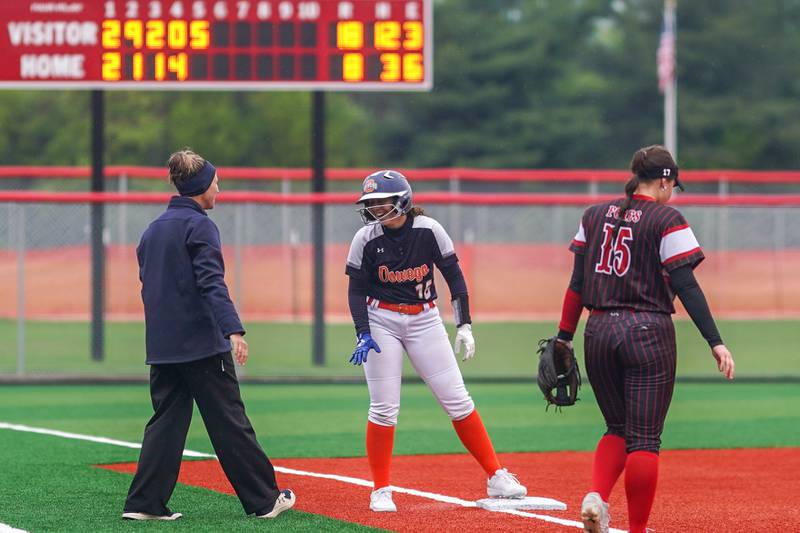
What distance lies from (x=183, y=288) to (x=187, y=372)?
0.43m

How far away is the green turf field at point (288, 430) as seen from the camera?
7.36 m

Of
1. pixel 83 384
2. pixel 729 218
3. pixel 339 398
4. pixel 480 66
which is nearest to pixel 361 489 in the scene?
pixel 339 398

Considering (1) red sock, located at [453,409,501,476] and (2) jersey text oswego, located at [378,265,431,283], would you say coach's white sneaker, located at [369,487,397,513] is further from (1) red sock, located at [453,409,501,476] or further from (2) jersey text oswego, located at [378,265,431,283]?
(2) jersey text oswego, located at [378,265,431,283]

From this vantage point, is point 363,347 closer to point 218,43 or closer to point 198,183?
point 198,183

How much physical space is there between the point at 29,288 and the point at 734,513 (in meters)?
19.1

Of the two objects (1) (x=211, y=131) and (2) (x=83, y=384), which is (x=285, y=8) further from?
(1) (x=211, y=131)

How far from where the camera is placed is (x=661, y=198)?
21.4 ft

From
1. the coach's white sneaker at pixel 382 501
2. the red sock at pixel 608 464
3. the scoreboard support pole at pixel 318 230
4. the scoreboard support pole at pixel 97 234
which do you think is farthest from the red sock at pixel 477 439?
the scoreboard support pole at pixel 97 234

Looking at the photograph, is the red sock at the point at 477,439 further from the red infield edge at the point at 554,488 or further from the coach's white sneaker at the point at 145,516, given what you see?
the coach's white sneaker at the point at 145,516

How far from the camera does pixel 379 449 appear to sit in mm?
7652

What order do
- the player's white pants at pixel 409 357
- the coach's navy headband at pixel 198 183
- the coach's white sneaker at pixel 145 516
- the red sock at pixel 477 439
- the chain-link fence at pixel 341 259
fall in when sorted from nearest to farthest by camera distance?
the coach's white sneaker at pixel 145 516 < the coach's navy headband at pixel 198 183 < the player's white pants at pixel 409 357 < the red sock at pixel 477 439 < the chain-link fence at pixel 341 259

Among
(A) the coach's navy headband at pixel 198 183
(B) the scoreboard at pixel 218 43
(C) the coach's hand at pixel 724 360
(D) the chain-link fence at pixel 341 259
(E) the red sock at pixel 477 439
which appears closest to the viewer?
(C) the coach's hand at pixel 724 360

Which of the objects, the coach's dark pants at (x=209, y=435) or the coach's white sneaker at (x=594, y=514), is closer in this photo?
the coach's white sneaker at (x=594, y=514)

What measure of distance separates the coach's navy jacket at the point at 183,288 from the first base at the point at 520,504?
1662 millimetres
